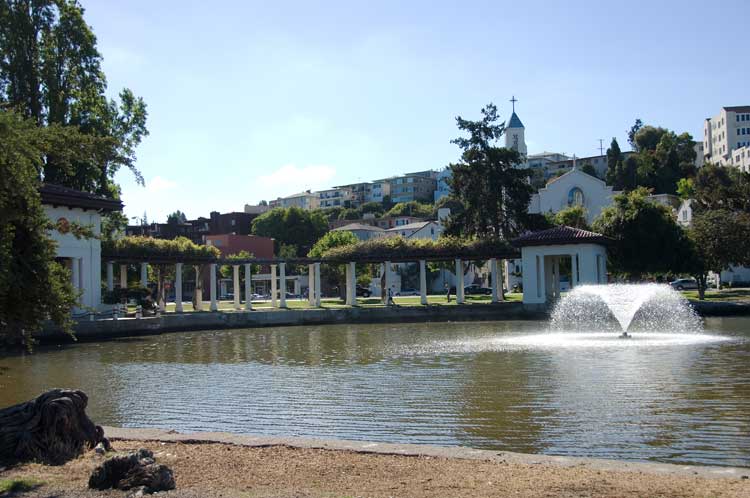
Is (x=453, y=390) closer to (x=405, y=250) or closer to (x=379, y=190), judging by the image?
(x=405, y=250)

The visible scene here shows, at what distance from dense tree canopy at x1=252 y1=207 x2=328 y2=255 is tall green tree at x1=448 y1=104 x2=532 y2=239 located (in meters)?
58.0

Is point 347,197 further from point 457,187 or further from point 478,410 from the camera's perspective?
point 478,410

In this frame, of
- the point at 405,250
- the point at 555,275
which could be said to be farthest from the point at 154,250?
the point at 555,275

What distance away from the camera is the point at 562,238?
5256 centimetres

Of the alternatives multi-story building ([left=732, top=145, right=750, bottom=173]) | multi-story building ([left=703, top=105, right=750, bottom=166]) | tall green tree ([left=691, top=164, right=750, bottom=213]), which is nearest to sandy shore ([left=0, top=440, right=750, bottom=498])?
tall green tree ([left=691, top=164, right=750, bottom=213])

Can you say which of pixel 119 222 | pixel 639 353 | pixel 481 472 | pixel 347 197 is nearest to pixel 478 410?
pixel 481 472

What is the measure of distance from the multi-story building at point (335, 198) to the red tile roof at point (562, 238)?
397ft

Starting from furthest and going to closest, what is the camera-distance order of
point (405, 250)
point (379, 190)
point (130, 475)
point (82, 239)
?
point (379, 190)
point (405, 250)
point (82, 239)
point (130, 475)

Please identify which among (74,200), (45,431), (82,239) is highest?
A: (74,200)

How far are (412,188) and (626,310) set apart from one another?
416 feet

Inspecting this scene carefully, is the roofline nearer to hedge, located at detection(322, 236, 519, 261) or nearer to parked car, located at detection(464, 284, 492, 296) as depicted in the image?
hedge, located at detection(322, 236, 519, 261)

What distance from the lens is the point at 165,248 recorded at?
53219 mm

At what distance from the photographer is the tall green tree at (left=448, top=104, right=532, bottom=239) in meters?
62.8

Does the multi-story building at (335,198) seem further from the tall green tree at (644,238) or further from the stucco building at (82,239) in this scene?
the stucco building at (82,239)
